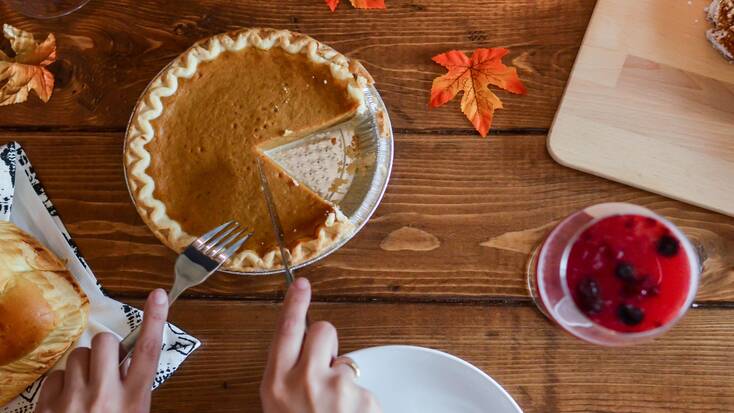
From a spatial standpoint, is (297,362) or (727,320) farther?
(727,320)

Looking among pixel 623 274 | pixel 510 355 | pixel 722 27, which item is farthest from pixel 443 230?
pixel 722 27

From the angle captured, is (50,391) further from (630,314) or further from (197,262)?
(630,314)

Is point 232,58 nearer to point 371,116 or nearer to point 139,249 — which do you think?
point 371,116

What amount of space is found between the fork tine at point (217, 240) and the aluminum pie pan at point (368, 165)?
0.12 m

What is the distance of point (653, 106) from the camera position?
1.77 meters

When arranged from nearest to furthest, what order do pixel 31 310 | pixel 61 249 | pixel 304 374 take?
pixel 304 374
pixel 31 310
pixel 61 249

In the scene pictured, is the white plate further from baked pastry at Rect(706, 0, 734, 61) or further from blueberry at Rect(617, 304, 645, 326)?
baked pastry at Rect(706, 0, 734, 61)

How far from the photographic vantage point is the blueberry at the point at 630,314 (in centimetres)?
147

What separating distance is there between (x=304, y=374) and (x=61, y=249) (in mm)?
880

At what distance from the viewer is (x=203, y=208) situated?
5.79ft

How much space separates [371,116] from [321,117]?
0.43ft

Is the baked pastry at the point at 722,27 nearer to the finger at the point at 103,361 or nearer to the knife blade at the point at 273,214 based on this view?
the knife blade at the point at 273,214

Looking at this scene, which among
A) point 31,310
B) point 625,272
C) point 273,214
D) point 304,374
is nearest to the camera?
point 304,374

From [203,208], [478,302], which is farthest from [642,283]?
[203,208]
